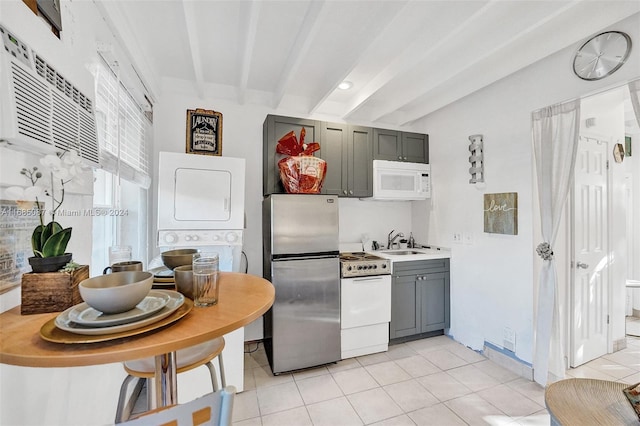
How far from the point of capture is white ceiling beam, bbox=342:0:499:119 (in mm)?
1678

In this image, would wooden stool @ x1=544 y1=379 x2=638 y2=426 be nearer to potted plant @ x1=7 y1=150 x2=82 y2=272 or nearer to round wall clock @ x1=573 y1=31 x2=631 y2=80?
potted plant @ x1=7 y1=150 x2=82 y2=272

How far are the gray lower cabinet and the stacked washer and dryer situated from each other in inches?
62.8

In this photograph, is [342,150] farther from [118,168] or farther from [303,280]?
[118,168]

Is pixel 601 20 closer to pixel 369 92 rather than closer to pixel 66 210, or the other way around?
pixel 369 92

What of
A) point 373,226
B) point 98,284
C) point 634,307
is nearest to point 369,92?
point 373,226

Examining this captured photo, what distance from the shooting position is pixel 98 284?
29.2 inches

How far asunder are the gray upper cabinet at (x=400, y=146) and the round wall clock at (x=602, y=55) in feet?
5.02

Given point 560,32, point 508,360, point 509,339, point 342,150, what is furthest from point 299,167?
point 508,360

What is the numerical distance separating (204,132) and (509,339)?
3.34 metres

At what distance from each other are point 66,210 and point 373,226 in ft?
9.61

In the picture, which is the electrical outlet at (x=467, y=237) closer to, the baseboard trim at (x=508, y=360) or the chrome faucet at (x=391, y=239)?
the chrome faucet at (x=391, y=239)

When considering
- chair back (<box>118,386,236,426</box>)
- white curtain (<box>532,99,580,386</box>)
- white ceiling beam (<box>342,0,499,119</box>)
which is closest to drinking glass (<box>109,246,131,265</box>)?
chair back (<box>118,386,236,426</box>)

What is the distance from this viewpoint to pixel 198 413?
537 mm

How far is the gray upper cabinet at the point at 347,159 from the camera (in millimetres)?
2965
